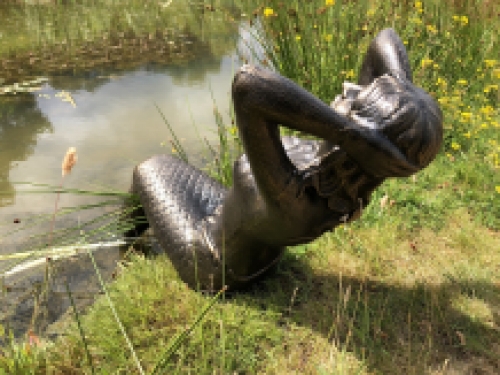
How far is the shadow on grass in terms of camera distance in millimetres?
1762

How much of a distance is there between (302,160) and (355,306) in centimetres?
85

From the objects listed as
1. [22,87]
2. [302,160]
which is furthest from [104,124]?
[302,160]

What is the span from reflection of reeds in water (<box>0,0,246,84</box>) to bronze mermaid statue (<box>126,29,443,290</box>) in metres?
4.68

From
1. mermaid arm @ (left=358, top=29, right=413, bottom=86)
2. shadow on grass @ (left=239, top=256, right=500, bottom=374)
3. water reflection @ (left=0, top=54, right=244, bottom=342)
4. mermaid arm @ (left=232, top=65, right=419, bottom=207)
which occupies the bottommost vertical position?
shadow on grass @ (left=239, top=256, right=500, bottom=374)

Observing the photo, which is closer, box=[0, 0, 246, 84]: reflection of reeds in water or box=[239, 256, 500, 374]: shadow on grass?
box=[239, 256, 500, 374]: shadow on grass

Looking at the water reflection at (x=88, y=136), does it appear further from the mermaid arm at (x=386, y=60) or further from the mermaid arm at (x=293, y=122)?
the mermaid arm at (x=386, y=60)

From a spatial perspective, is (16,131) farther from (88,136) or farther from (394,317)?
(394,317)

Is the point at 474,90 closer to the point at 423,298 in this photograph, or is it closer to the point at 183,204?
the point at 423,298

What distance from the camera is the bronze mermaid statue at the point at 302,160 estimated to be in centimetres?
128

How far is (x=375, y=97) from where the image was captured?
4.38 feet

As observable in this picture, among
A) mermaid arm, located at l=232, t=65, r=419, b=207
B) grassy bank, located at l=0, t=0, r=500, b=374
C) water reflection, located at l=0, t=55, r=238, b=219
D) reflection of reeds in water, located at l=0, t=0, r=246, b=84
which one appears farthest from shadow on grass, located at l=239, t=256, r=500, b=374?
reflection of reeds in water, located at l=0, t=0, r=246, b=84

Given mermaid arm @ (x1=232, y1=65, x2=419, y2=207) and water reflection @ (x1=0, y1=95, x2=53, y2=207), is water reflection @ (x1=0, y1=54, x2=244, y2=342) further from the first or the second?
mermaid arm @ (x1=232, y1=65, x2=419, y2=207)

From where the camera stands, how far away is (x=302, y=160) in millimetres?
1625

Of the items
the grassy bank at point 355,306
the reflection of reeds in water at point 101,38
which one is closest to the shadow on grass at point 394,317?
the grassy bank at point 355,306
